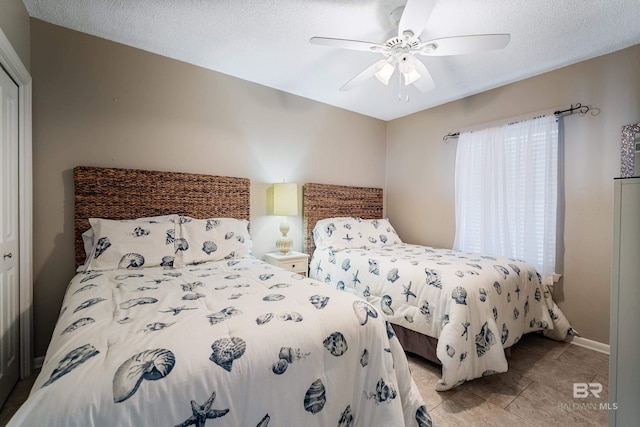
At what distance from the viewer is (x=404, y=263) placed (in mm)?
2398

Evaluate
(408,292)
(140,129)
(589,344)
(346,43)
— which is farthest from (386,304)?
(140,129)

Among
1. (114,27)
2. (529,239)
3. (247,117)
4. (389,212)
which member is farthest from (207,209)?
(529,239)

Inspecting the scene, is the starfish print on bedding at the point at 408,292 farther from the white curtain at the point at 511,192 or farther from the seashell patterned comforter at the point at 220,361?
the white curtain at the point at 511,192

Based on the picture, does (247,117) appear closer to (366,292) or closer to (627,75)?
(366,292)


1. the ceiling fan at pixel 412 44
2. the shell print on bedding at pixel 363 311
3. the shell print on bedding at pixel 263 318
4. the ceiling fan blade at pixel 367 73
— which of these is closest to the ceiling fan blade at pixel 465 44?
the ceiling fan at pixel 412 44

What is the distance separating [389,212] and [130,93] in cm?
335

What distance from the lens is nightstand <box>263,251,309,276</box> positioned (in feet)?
9.39

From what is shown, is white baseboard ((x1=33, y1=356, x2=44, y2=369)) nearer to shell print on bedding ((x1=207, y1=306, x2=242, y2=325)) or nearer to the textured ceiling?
shell print on bedding ((x1=207, y1=306, x2=242, y2=325))

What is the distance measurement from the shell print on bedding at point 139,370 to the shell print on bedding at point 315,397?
1.67ft

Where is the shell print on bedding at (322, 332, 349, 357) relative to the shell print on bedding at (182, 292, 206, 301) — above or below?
below

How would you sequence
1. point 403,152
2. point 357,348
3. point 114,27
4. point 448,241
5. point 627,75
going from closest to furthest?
point 357,348
point 114,27
point 627,75
point 448,241
point 403,152

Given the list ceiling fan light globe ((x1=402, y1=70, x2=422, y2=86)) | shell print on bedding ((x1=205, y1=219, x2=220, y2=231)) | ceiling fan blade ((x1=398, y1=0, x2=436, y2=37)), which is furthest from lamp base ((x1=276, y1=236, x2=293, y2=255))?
ceiling fan blade ((x1=398, y1=0, x2=436, y2=37))

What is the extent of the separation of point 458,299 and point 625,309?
862 mm
